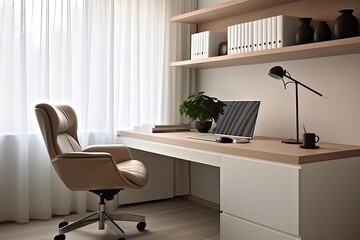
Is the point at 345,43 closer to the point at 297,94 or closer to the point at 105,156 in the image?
the point at 297,94

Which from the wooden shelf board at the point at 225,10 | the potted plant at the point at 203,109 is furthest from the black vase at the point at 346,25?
the potted plant at the point at 203,109

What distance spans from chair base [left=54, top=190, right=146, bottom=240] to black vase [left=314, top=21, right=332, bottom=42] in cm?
173

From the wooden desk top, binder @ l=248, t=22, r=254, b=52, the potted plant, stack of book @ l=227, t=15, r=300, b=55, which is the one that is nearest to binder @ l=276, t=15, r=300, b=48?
stack of book @ l=227, t=15, r=300, b=55

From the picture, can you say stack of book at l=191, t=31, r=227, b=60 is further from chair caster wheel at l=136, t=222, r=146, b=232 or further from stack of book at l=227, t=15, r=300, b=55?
chair caster wheel at l=136, t=222, r=146, b=232

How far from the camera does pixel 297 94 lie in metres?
2.68

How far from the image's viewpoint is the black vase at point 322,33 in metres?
2.44

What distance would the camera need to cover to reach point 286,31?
2.64 meters

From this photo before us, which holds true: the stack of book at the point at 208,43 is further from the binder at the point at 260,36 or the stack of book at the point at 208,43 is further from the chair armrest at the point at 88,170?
the chair armrest at the point at 88,170

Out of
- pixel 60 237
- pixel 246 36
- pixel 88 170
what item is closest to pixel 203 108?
pixel 246 36

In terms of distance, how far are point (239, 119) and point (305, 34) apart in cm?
76

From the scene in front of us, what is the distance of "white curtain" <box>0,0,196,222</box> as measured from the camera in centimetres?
312

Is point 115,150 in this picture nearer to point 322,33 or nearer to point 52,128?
point 52,128

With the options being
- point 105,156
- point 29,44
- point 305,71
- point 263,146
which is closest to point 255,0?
point 305,71

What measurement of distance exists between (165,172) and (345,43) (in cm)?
218
